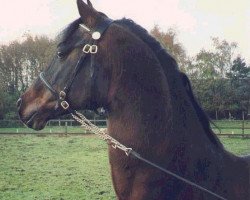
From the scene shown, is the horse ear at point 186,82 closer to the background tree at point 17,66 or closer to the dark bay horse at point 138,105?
the dark bay horse at point 138,105

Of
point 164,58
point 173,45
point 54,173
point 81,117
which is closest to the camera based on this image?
point 164,58

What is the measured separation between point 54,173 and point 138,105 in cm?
1006

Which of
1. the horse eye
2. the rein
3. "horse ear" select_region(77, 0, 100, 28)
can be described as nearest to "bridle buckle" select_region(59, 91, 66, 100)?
the rein

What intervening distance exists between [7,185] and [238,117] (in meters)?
31.7

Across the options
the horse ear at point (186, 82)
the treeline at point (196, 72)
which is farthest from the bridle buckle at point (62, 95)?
the treeline at point (196, 72)

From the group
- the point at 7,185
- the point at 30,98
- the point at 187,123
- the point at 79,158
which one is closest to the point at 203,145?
the point at 187,123

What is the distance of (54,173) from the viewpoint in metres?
12.2

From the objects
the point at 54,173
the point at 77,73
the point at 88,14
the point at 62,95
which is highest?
the point at 88,14

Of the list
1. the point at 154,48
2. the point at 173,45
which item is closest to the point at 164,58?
the point at 154,48

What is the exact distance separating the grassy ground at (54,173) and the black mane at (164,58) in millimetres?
6304

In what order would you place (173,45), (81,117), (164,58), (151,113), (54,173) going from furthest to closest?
(173,45)
(54,173)
(81,117)
(164,58)
(151,113)

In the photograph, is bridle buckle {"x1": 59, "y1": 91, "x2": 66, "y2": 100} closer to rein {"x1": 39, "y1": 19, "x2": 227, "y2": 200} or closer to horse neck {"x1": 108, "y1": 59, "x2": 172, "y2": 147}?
rein {"x1": 39, "y1": 19, "x2": 227, "y2": 200}

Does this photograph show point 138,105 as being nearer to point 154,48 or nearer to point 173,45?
point 154,48

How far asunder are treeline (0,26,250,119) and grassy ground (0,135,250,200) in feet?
52.3
